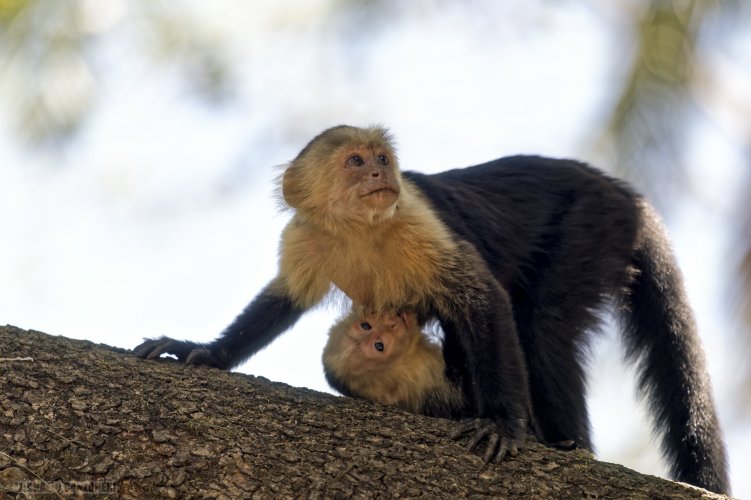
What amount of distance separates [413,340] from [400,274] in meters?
0.42

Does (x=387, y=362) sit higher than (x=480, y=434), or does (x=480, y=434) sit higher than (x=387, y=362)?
(x=387, y=362)

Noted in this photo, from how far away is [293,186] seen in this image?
5.99m

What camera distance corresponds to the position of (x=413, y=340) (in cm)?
572

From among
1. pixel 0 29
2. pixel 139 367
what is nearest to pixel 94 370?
pixel 139 367

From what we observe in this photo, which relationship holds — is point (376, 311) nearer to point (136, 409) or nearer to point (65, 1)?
point (136, 409)

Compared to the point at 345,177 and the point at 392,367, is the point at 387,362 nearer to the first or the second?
the point at 392,367

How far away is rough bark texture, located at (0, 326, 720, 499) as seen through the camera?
12.6ft

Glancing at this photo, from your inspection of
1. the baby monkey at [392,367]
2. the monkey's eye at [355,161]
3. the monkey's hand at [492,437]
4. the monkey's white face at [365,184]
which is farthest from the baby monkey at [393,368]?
the monkey's eye at [355,161]

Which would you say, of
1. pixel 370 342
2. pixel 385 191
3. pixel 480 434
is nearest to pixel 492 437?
pixel 480 434

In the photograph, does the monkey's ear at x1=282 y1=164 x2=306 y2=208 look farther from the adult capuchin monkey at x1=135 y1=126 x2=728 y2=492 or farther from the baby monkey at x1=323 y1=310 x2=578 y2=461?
the baby monkey at x1=323 y1=310 x2=578 y2=461

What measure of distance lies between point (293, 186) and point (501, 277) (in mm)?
1394

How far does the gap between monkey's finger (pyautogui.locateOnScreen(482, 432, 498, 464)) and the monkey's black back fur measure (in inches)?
44.9

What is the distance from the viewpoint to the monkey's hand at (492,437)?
4441mm

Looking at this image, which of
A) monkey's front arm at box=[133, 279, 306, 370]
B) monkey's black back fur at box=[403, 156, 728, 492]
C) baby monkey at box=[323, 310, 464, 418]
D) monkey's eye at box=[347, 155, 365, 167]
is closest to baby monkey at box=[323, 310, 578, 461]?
baby monkey at box=[323, 310, 464, 418]
